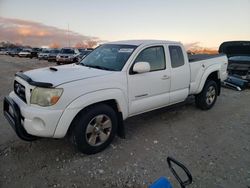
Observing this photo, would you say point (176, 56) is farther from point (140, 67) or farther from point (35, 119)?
point (35, 119)

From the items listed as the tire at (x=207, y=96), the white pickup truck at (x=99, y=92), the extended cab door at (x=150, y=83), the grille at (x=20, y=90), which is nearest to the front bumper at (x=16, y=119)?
the white pickup truck at (x=99, y=92)

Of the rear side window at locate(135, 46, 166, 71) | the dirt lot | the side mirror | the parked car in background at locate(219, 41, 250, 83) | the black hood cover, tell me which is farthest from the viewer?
the black hood cover

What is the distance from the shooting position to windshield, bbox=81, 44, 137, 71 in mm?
3488

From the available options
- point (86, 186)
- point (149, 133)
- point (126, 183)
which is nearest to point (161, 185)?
point (126, 183)

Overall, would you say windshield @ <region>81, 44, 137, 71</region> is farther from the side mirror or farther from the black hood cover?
the black hood cover

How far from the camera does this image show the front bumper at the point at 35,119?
2.62 metres

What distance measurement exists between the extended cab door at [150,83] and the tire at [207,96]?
58.6 inches

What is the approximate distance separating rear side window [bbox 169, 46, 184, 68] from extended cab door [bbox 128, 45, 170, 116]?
23 centimetres

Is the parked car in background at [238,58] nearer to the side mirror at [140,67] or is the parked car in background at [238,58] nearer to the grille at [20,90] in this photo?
the side mirror at [140,67]

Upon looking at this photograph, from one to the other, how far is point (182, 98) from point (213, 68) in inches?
57.7

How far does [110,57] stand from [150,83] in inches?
36.1

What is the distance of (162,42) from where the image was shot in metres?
4.08

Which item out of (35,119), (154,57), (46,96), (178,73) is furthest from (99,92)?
(178,73)

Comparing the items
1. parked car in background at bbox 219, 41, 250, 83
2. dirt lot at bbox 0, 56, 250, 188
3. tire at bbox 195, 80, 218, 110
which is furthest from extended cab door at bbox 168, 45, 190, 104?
parked car in background at bbox 219, 41, 250, 83
